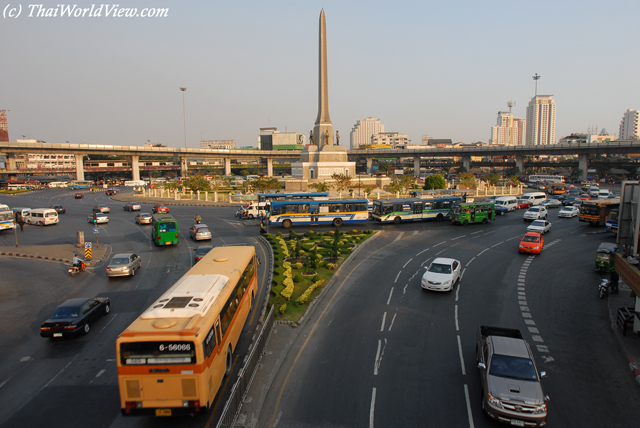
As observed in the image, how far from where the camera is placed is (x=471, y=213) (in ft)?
139

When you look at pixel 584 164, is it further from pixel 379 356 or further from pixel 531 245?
pixel 379 356

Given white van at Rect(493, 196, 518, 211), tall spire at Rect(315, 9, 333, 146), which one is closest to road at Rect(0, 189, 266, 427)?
white van at Rect(493, 196, 518, 211)

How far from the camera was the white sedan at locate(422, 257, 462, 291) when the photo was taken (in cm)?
2075

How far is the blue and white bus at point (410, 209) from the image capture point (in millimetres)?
42219

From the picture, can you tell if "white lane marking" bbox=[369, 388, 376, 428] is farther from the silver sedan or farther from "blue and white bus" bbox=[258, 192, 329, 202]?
"blue and white bus" bbox=[258, 192, 329, 202]

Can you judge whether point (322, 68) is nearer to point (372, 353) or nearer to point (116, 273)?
point (116, 273)

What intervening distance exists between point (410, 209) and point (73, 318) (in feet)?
109

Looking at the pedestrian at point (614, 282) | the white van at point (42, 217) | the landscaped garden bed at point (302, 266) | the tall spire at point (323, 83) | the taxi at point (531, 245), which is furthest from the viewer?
the tall spire at point (323, 83)

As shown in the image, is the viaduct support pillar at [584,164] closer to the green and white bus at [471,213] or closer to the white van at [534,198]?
the white van at [534,198]

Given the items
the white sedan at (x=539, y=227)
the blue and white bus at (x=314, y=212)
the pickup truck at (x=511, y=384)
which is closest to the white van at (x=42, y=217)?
the blue and white bus at (x=314, y=212)

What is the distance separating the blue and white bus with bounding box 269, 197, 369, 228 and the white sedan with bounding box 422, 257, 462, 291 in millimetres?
19319

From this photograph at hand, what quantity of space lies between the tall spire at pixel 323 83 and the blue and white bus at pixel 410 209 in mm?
40259

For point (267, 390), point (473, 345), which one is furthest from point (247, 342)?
point (473, 345)

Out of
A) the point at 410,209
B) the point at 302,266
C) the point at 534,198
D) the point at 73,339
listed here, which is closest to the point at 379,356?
the point at 302,266
